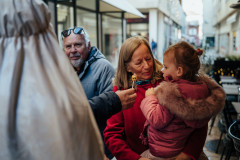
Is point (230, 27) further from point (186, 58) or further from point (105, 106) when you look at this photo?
point (105, 106)

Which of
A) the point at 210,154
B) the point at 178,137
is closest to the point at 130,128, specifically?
the point at 178,137

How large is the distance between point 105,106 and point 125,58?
0.63 meters

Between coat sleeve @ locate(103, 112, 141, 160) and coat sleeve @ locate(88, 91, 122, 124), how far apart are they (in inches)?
15.6

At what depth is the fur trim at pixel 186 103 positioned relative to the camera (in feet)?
4.75

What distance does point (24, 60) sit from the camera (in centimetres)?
90

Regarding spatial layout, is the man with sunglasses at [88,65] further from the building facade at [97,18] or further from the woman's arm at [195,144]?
the building facade at [97,18]

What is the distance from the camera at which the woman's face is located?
6.26 feet

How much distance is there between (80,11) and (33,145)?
897 centimetres

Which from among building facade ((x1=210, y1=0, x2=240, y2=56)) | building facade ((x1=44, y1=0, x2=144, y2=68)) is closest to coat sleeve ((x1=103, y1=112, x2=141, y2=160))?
building facade ((x1=44, y1=0, x2=144, y2=68))

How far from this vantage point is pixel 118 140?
Answer: 1.78 meters

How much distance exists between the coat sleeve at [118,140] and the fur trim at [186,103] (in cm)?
45

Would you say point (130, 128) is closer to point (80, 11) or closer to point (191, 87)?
point (191, 87)

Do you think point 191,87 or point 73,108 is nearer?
point 73,108

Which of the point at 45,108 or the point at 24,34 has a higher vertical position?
the point at 24,34
